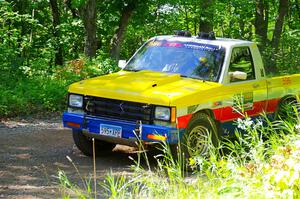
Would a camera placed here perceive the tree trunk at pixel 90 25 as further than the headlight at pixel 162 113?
Yes

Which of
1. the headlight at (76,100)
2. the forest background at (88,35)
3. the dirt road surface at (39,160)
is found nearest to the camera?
the dirt road surface at (39,160)

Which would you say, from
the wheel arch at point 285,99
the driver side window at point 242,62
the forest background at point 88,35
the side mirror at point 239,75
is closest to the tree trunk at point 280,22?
the forest background at point 88,35

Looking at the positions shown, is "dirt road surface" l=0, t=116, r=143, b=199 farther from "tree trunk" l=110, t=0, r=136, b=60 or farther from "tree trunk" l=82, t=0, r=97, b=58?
"tree trunk" l=110, t=0, r=136, b=60

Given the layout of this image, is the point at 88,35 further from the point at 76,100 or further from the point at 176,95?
the point at 176,95

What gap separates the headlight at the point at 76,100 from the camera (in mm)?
8025

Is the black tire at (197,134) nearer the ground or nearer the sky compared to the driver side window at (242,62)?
nearer the ground

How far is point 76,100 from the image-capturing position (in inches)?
318

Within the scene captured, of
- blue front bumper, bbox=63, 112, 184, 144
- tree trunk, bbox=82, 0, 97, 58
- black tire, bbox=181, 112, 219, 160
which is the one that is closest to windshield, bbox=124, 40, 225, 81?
black tire, bbox=181, 112, 219, 160

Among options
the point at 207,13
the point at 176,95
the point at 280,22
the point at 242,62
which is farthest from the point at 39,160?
the point at 280,22

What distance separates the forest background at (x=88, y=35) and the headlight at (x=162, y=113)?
500cm

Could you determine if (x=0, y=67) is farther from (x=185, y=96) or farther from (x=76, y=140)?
(x=185, y=96)

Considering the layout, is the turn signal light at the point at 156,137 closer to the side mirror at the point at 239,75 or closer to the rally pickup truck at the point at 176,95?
the rally pickup truck at the point at 176,95

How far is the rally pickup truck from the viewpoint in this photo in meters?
7.40

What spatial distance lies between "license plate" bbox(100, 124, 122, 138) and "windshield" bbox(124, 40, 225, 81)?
1456 millimetres
